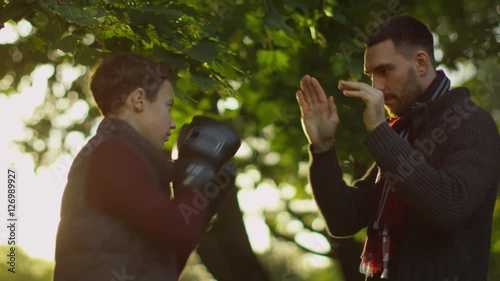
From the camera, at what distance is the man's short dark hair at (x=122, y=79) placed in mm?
4422

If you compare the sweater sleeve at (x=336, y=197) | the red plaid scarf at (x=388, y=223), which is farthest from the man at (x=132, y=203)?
the red plaid scarf at (x=388, y=223)

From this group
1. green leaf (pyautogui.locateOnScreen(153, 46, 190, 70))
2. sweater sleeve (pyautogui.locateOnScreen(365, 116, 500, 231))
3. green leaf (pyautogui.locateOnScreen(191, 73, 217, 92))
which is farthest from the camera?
green leaf (pyautogui.locateOnScreen(191, 73, 217, 92))

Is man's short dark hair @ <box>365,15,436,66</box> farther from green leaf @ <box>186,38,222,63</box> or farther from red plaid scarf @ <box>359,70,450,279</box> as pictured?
green leaf @ <box>186,38,222,63</box>

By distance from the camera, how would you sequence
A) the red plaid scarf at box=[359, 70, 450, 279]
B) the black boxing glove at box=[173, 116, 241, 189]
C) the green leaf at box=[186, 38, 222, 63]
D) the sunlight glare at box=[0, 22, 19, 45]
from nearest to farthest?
the red plaid scarf at box=[359, 70, 450, 279] → the black boxing glove at box=[173, 116, 241, 189] → the green leaf at box=[186, 38, 222, 63] → the sunlight glare at box=[0, 22, 19, 45]

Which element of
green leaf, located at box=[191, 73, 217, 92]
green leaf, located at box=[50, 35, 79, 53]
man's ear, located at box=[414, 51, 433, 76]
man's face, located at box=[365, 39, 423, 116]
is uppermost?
man's ear, located at box=[414, 51, 433, 76]

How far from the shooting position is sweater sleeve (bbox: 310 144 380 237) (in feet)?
14.5

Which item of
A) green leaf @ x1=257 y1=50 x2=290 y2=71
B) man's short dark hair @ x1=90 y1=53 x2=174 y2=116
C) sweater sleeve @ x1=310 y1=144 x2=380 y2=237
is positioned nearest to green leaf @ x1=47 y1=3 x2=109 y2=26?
man's short dark hair @ x1=90 y1=53 x2=174 y2=116

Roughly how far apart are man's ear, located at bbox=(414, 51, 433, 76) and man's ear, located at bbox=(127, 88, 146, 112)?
133cm

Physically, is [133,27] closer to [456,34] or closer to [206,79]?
[206,79]

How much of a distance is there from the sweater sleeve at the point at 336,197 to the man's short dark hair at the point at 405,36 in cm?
60

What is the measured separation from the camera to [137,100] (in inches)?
173

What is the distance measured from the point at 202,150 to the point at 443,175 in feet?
3.97

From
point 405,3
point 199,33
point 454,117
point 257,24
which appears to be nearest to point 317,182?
point 454,117

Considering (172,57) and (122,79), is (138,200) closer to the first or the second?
(122,79)
